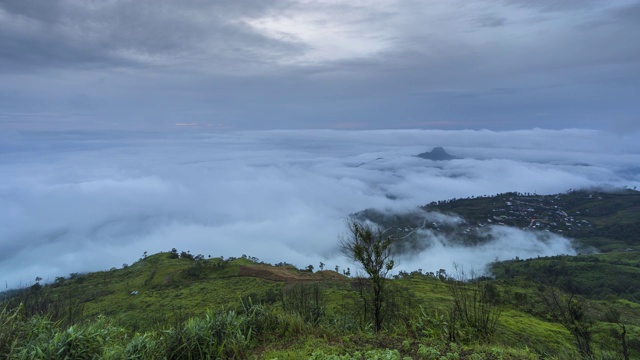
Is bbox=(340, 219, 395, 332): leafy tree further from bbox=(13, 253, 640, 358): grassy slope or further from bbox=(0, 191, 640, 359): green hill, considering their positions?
bbox=(13, 253, 640, 358): grassy slope

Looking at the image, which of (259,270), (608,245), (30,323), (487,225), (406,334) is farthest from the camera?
(487,225)

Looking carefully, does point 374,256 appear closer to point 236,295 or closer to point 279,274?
point 236,295

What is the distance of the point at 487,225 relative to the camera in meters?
159

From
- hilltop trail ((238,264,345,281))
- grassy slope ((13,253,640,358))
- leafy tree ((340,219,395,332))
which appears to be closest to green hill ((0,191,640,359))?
grassy slope ((13,253,640,358))

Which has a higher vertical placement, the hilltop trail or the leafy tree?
the leafy tree

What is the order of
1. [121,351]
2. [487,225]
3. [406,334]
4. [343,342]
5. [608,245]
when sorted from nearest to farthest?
1. [121,351]
2. [343,342]
3. [406,334]
4. [608,245]
5. [487,225]

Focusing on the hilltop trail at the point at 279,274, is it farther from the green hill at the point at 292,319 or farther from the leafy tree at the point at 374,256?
the leafy tree at the point at 374,256

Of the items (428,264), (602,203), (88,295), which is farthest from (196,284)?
(602,203)

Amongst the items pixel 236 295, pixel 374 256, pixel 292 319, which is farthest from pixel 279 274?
pixel 292 319

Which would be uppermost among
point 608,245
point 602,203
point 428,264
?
point 602,203

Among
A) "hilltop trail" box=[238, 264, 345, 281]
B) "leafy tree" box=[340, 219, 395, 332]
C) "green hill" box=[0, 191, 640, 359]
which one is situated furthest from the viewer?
"hilltop trail" box=[238, 264, 345, 281]

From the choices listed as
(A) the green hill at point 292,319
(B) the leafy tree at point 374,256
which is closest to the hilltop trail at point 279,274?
(A) the green hill at point 292,319

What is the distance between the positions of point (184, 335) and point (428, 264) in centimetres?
13060

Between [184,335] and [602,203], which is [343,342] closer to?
[184,335]
